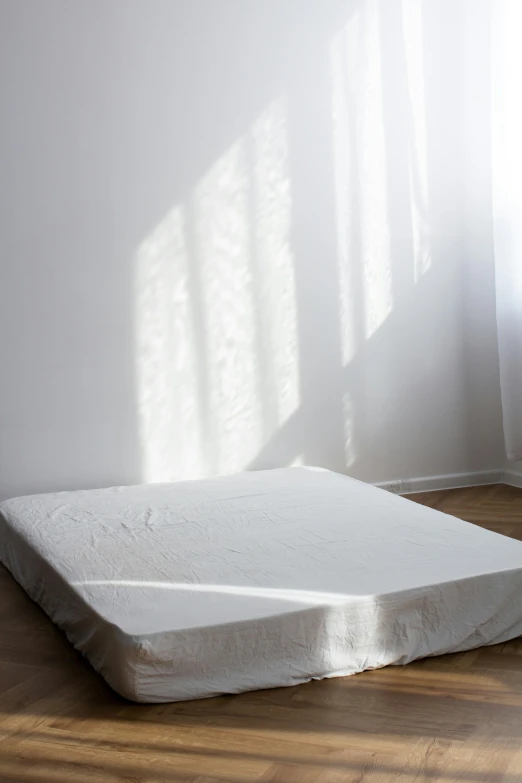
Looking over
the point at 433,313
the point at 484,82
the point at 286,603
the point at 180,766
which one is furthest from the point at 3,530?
the point at 484,82

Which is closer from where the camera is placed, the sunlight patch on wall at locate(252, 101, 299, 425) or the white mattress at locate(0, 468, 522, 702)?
the white mattress at locate(0, 468, 522, 702)

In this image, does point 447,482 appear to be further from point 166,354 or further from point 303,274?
point 166,354

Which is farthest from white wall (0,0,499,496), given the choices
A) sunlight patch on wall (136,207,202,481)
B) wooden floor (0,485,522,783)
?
wooden floor (0,485,522,783)

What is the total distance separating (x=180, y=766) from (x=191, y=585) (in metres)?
0.69

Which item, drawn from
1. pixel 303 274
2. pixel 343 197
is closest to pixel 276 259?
pixel 303 274

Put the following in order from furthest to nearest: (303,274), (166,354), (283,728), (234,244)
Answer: (303,274) < (234,244) < (166,354) < (283,728)

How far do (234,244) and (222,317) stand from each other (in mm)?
334

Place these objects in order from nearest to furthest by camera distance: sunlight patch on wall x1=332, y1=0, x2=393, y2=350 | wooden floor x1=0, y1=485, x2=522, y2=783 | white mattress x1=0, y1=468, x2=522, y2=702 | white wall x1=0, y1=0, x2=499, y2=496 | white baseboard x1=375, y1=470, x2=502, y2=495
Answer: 1. wooden floor x1=0, y1=485, x2=522, y2=783
2. white mattress x1=0, y1=468, x2=522, y2=702
3. white wall x1=0, y1=0, x2=499, y2=496
4. sunlight patch on wall x1=332, y1=0, x2=393, y2=350
5. white baseboard x1=375, y1=470, x2=502, y2=495

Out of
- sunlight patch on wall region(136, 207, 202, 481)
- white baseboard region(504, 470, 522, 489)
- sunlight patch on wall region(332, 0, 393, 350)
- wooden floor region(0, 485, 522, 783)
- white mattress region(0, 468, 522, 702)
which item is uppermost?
A: sunlight patch on wall region(332, 0, 393, 350)

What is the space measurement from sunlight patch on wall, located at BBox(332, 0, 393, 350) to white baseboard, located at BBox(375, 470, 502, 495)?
27.5 inches

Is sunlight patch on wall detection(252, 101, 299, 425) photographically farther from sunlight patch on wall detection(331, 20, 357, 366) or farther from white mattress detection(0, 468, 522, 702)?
white mattress detection(0, 468, 522, 702)

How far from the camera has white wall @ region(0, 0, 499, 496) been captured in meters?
3.85

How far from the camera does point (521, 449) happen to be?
438cm

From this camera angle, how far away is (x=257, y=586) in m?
2.53
